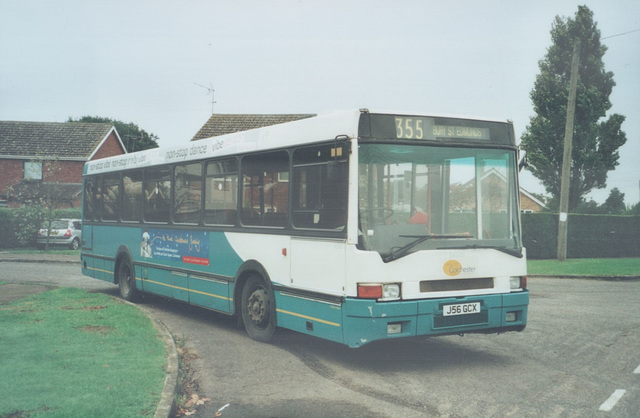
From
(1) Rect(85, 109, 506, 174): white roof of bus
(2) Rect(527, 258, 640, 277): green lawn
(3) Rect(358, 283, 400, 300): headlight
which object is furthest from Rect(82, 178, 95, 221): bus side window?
(2) Rect(527, 258, 640, 277): green lawn

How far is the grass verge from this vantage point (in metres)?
5.98

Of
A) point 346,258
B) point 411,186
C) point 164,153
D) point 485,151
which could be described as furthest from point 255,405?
point 164,153

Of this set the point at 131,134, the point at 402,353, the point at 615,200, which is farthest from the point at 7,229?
the point at 615,200

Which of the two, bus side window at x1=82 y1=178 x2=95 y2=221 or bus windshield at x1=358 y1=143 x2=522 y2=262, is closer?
bus windshield at x1=358 y1=143 x2=522 y2=262

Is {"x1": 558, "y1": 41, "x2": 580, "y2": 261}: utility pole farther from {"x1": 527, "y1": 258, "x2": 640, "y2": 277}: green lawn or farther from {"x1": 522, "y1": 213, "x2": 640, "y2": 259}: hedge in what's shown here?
{"x1": 522, "y1": 213, "x2": 640, "y2": 259}: hedge

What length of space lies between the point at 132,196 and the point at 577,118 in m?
32.9

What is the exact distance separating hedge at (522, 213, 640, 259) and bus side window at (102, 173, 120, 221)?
20751 millimetres

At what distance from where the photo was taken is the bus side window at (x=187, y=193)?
454 inches

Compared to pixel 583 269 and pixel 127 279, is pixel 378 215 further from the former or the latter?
pixel 583 269

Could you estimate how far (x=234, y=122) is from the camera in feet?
147

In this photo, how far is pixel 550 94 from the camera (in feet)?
134

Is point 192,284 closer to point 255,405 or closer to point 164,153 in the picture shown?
point 164,153

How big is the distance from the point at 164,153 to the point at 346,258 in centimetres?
620

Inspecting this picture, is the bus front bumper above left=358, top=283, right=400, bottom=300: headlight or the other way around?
the other way around
